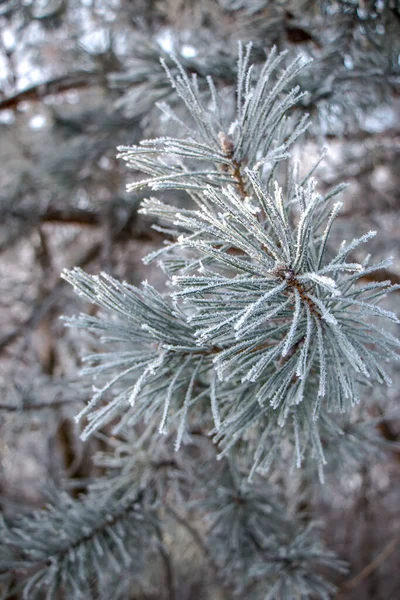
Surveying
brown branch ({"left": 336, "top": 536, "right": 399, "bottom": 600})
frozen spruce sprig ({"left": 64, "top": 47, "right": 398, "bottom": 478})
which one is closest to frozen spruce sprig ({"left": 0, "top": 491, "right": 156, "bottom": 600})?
frozen spruce sprig ({"left": 64, "top": 47, "right": 398, "bottom": 478})

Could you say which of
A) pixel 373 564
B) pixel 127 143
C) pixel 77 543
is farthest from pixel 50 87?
pixel 373 564

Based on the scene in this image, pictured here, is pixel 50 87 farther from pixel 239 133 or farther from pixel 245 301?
pixel 245 301

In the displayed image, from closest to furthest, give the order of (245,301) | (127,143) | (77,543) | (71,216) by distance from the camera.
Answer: (245,301) → (77,543) → (127,143) → (71,216)

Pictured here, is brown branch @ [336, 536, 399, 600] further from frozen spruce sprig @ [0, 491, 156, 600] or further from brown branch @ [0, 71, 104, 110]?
brown branch @ [0, 71, 104, 110]

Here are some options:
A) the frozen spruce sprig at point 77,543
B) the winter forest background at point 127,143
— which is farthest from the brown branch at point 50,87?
the frozen spruce sprig at point 77,543

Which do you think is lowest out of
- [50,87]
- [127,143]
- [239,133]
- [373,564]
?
[373,564]

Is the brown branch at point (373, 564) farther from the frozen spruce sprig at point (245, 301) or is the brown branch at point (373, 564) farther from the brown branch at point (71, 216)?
the brown branch at point (71, 216)

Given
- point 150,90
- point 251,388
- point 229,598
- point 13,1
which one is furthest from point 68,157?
point 229,598
